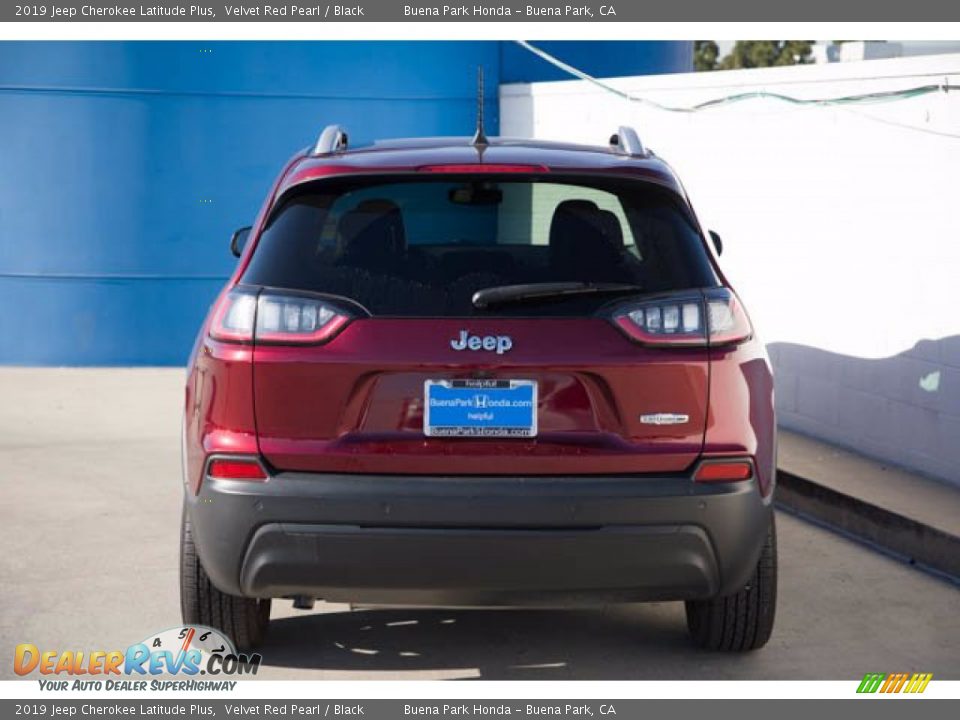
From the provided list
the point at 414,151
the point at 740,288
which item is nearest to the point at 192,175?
the point at 740,288

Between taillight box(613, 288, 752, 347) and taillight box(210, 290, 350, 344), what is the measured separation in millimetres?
846

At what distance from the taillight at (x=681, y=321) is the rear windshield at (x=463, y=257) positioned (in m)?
0.06

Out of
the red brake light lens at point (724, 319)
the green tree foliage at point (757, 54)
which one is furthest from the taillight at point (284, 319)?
the green tree foliage at point (757, 54)

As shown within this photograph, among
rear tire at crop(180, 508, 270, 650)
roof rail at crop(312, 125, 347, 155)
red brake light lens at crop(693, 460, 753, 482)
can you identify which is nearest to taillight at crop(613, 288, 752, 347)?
red brake light lens at crop(693, 460, 753, 482)

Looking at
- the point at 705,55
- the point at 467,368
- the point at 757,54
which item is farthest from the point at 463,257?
the point at 705,55

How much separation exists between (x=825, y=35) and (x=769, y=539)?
513 centimetres

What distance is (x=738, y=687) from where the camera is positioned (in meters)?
4.98

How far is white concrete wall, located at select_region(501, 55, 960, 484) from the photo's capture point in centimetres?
799

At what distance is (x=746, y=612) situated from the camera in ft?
17.3

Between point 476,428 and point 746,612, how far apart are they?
1266 millimetres
